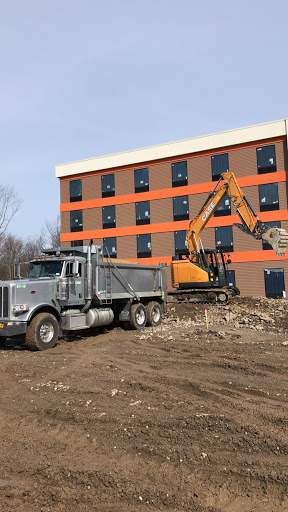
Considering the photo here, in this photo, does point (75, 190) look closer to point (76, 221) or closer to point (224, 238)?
point (76, 221)

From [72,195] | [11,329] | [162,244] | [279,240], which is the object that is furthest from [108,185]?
[11,329]

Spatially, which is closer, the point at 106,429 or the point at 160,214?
the point at 106,429

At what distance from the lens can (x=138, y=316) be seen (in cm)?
1548

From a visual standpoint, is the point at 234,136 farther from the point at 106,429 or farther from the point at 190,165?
the point at 106,429

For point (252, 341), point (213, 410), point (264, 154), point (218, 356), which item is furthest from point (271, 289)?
point (213, 410)

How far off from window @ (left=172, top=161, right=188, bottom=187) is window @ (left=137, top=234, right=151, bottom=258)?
19.3 feet

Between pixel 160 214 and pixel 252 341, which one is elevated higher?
pixel 160 214

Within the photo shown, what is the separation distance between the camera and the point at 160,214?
1526 inches

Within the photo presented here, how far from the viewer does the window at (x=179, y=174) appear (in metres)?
38.0

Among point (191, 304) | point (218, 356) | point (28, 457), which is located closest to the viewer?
point (28, 457)

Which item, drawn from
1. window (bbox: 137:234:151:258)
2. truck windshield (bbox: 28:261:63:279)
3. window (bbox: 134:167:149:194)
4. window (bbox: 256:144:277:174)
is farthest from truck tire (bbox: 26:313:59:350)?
window (bbox: 134:167:149:194)

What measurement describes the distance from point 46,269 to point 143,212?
1070 inches

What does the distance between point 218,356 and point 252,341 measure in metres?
2.83

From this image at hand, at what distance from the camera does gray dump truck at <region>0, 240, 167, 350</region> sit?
432 inches
